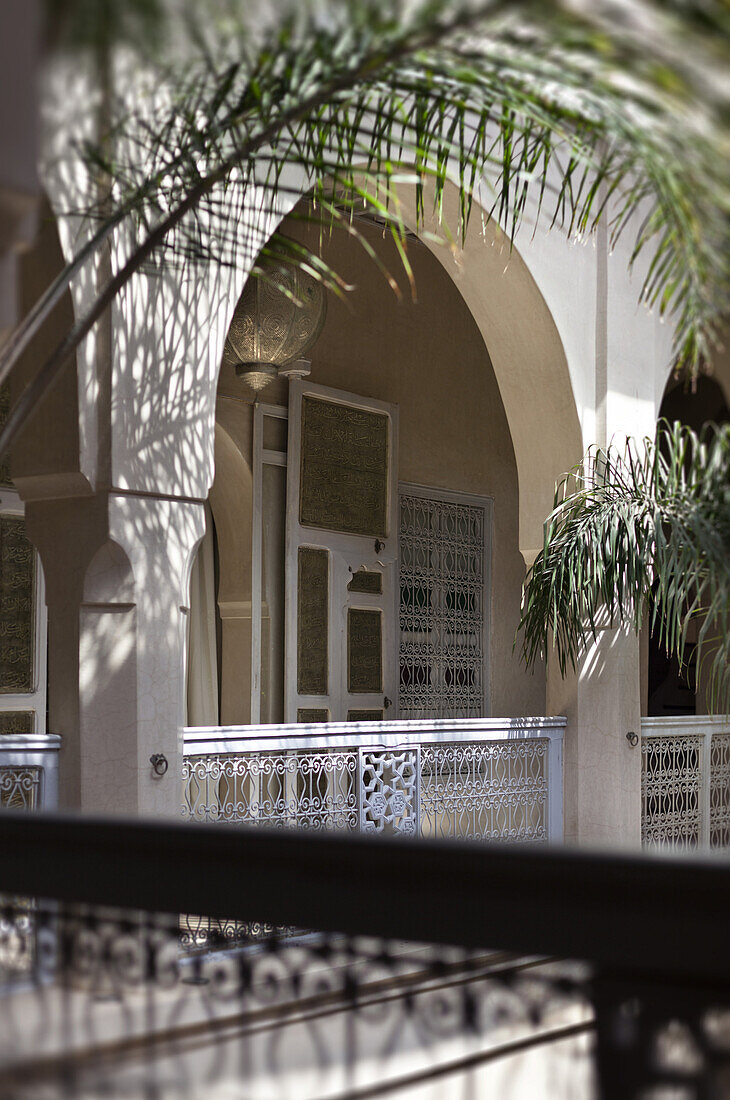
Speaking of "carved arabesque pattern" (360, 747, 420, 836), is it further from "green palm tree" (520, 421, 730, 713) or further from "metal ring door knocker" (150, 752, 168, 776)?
"metal ring door knocker" (150, 752, 168, 776)

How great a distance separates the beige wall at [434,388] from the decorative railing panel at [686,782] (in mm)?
2176

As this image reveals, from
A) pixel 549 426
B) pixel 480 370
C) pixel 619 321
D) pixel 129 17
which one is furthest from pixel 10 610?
pixel 129 17

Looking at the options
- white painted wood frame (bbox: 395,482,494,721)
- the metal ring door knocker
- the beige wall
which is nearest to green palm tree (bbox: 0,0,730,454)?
the metal ring door knocker

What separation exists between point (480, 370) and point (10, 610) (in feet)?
13.6

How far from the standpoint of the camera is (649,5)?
5.39ft

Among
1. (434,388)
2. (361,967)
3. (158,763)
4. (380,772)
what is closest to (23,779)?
(158,763)

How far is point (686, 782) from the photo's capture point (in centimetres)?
684

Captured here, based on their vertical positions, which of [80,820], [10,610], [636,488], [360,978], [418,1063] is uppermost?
[636,488]

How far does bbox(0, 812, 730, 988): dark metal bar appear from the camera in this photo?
1203 mm

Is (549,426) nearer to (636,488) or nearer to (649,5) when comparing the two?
(636,488)

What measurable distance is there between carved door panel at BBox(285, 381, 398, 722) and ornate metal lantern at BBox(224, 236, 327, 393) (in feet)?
3.39

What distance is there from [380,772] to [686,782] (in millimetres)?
Result: 2226

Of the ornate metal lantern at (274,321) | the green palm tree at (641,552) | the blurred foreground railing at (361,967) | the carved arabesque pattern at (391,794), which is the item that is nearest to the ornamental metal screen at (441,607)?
the ornate metal lantern at (274,321)

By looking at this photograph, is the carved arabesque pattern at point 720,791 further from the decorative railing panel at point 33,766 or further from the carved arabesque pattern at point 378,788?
the decorative railing panel at point 33,766
